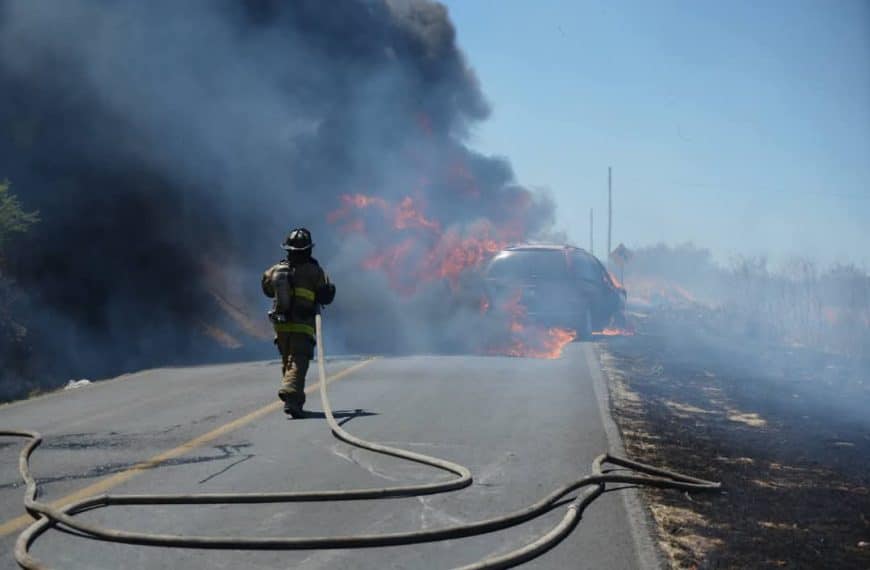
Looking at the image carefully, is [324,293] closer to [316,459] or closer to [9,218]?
[316,459]

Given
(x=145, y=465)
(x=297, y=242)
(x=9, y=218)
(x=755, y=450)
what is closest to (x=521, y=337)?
(x=297, y=242)

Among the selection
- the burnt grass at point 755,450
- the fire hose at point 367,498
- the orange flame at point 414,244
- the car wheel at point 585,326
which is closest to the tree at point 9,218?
the orange flame at point 414,244

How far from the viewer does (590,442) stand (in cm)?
803

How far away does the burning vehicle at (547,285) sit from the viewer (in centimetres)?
1812

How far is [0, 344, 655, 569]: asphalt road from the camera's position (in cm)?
483

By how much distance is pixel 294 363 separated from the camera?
31.2 ft

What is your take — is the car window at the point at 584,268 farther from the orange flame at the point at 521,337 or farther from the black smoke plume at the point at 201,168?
the black smoke plume at the point at 201,168

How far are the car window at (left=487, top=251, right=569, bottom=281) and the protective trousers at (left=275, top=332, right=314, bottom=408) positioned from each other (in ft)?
29.6

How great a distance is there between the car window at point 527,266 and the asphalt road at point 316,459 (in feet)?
17.2

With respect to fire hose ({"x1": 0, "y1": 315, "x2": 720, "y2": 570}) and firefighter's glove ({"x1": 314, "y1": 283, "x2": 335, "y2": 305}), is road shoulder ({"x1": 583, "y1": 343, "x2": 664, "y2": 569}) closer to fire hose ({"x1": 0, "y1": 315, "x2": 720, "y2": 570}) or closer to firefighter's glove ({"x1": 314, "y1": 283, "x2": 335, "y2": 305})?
fire hose ({"x1": 0, "y1": 315, "x2": 720, "y2": 570})

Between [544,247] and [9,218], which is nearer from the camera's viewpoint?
[9,218]

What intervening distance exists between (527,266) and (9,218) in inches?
379

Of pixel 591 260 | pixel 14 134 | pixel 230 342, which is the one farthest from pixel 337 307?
pixel 14 134

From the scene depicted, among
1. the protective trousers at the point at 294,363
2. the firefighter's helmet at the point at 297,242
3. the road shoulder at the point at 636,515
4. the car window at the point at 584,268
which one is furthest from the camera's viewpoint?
the car window at the point at 584,268
